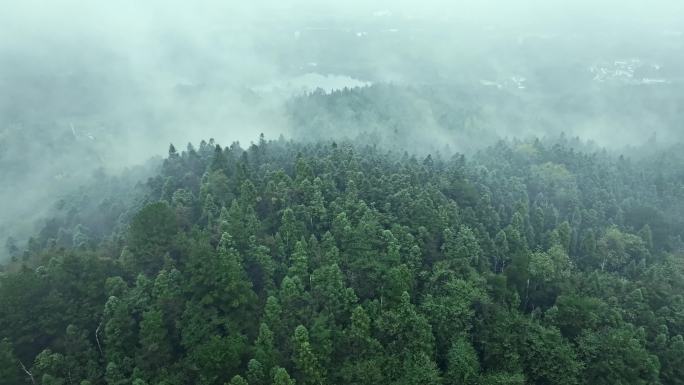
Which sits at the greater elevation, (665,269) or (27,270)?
(27,270)

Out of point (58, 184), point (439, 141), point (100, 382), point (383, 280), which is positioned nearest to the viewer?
A: point (100, 382)

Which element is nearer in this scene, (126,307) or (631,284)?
(126,307)

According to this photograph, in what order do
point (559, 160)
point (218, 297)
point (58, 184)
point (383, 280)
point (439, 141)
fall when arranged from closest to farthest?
point (218, 297)
point (383, 280)
point (559, 160)
point (58, 184)
point (439, 141)

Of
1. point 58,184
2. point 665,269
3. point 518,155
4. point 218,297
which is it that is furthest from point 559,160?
point 58,184

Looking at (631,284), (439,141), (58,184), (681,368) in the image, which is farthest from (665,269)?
(58,184)

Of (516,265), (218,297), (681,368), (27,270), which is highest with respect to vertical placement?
(27,270)

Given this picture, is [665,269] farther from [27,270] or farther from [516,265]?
[27,270]

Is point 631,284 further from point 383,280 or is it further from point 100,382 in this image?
point 100,382
